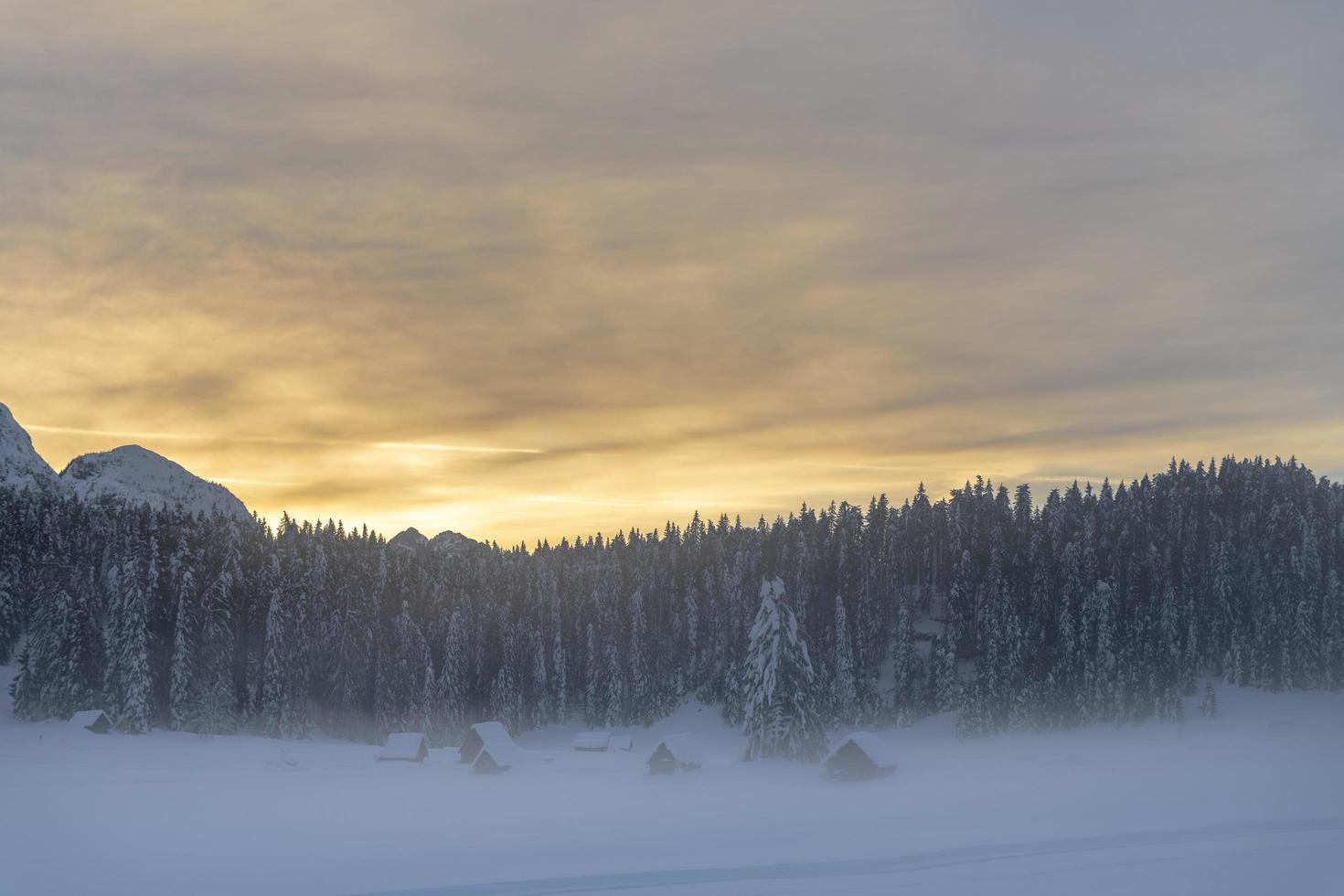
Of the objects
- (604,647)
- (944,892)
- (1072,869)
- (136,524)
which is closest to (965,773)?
(1072,869)

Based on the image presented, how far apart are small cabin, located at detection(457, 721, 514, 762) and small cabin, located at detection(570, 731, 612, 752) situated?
14467 millimetres

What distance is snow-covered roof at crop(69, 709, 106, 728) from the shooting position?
7594 centimetres

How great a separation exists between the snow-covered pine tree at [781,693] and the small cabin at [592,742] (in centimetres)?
2693

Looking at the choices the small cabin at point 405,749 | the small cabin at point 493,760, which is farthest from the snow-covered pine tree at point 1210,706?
the small cabin at point 405,749

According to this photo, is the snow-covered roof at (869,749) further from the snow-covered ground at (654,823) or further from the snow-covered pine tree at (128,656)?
the snow-covered pine tree at (128,656)

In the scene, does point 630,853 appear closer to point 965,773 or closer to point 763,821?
point 763,821

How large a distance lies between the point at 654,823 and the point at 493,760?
1073 inches

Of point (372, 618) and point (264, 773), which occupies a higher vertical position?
point (372, 618)

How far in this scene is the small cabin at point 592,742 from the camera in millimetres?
90188

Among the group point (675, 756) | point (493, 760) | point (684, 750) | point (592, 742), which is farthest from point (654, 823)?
point (592, 742)

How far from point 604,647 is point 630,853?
79.4 meters

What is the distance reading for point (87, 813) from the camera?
47656 millimetres

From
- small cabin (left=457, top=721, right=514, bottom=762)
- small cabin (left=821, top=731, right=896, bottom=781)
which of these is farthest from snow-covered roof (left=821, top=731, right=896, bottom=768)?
small cabin (left=457, top=721, right=514, bottom=762)

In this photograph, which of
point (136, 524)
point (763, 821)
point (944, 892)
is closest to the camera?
point (944, 892)
